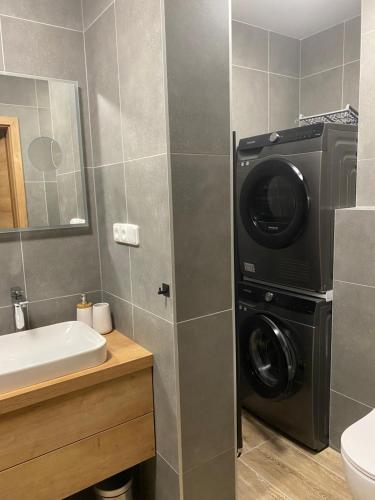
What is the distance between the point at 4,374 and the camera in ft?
4.03

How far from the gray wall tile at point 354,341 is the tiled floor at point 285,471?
0.39 m

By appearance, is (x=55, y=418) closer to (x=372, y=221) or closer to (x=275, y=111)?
(x=372, y=221)

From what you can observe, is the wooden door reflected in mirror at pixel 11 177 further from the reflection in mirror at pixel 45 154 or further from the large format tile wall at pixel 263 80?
the large format tile wall at pixel 263 80

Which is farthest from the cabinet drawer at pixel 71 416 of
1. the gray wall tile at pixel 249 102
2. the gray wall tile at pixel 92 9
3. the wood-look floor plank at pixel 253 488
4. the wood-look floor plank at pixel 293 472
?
the gray wall tile at pixel 249 102

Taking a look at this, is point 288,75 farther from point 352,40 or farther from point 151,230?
point 151,230

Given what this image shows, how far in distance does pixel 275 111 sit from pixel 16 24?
181 cm

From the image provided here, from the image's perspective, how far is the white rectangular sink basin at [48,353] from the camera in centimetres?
127

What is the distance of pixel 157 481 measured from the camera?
1624 millimetres

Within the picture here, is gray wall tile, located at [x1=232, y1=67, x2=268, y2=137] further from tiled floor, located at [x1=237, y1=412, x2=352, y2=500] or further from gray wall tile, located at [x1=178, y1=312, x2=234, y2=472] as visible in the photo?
tiled floor, located at [x1=237, y1=412, x2=352, y2=500]

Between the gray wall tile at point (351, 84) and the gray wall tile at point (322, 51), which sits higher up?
the gray wall tile at point (322, 51)

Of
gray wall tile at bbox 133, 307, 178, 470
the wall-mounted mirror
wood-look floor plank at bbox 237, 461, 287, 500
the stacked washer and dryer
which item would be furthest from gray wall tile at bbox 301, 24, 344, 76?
wood-look floor plank at bbox 237, 461, 287, 500

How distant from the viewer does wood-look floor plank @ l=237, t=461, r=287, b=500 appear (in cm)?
181

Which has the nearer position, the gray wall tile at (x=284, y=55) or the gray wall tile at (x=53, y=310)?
the gray wall tile at (x=53, y=310)

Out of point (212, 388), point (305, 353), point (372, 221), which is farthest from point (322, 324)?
point (212, 388)
